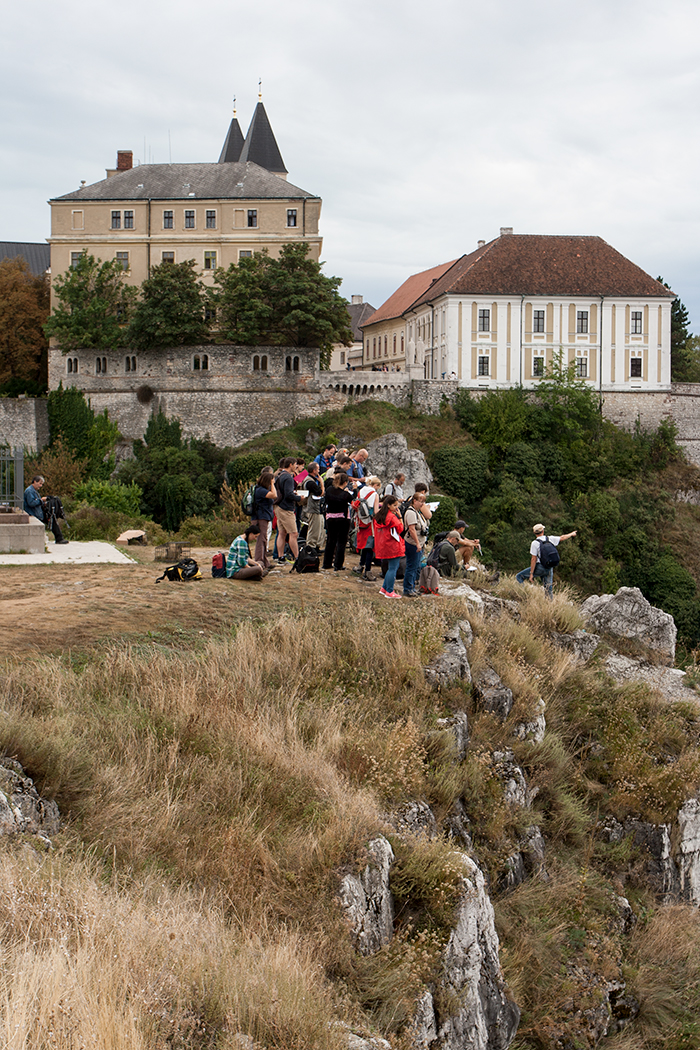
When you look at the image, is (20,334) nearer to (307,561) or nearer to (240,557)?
(240,557)

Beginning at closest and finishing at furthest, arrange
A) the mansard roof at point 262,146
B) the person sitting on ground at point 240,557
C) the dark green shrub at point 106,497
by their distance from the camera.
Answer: the person sitting on ground at point 240,557 < the dark green shrub at point 106,497 < the mansard roof at point 262,146

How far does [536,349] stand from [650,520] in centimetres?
1303

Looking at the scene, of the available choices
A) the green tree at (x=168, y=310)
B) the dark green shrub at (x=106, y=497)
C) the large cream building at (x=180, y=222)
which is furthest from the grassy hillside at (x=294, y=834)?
the large cream building at (x=180, y=222)

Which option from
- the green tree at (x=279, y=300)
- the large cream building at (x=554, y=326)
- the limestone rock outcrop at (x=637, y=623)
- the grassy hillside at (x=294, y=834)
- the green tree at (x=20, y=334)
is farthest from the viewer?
the large cream building at (x=554, y=326)

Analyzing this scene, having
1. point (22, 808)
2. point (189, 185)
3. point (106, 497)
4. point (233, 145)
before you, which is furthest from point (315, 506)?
point (233, 145)

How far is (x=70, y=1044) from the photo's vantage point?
3.35 m

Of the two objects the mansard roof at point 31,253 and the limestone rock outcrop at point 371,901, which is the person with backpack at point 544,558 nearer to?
the limestone rock outcrop at point 371,901

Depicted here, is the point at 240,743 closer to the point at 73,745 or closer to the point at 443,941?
the point at 73,745

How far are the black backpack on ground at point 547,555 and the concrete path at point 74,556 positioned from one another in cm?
699

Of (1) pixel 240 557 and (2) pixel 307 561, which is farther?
(2) pixel 307 561

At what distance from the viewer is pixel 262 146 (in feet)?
196

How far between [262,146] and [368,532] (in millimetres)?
53464

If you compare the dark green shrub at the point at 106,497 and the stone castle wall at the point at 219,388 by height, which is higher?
the stone castle wall at the point at 219,388

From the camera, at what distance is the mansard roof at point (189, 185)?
52.0m
